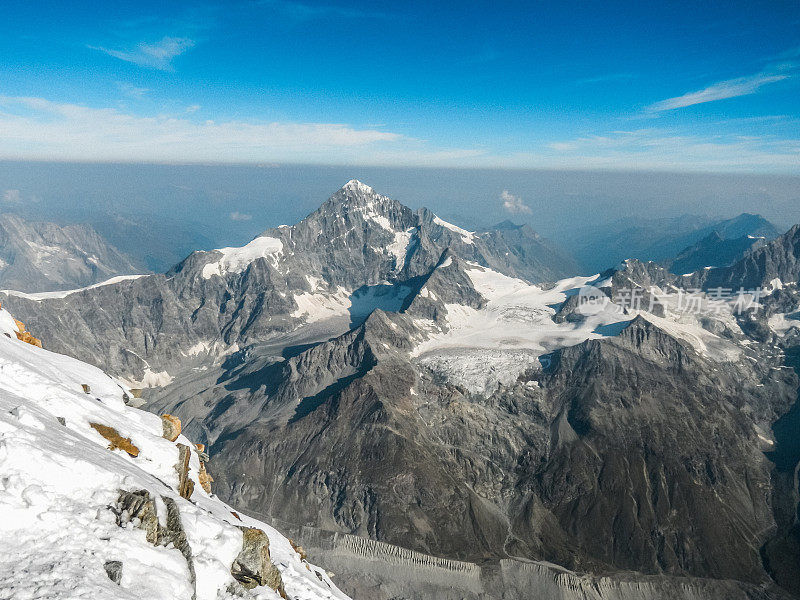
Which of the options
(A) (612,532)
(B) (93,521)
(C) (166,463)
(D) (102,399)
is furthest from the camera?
(A) (612,532)

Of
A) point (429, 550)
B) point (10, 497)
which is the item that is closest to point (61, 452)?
point (10, 497)

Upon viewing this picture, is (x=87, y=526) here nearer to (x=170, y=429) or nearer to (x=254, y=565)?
(x=254, y=565)

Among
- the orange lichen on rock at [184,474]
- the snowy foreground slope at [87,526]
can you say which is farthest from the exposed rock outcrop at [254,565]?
the orange lichen on rock at [184,474]

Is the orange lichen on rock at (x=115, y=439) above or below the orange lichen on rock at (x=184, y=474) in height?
above

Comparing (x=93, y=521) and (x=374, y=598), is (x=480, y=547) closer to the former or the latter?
(x=374, y=598)

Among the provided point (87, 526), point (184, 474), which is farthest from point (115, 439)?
point (87, 526)

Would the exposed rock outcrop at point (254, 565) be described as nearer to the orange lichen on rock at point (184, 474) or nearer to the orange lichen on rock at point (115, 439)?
the orange lichen on rock at point (184, 474)
